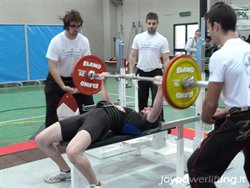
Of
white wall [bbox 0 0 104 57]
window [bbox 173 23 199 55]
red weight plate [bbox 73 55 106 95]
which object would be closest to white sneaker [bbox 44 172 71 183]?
red weight plate [bbox 73 55 106 95]

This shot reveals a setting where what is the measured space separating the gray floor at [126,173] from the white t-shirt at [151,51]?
103 centimetres

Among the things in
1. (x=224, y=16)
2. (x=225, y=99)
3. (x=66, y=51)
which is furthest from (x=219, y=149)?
(x=66, y=51)

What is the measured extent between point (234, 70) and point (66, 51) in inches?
76.2

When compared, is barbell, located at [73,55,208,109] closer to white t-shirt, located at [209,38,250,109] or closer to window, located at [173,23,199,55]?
white t-shirt, located at [209,38,250,109]

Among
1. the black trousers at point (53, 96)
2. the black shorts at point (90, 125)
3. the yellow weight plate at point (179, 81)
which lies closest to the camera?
the yellow weight plate at point (179, 81)

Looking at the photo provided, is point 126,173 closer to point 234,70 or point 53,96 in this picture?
point 53,96

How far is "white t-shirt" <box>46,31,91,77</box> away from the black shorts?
2.95ft

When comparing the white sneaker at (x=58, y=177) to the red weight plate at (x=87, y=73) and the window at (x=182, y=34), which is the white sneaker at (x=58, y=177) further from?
the window at (x=182, y=34)

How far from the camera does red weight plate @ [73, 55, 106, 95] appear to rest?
10.1ft

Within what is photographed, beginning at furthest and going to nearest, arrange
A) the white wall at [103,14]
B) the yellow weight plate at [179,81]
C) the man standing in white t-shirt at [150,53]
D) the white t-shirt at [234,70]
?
the white wall at [103,14] < the man standing in white t-shirt at [150,53] < the yellow weight plate at [179,81] < the white t-shirt at [234,70]

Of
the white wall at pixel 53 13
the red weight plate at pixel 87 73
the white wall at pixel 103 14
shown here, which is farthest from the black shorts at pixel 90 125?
the white wall at pixel 53 13

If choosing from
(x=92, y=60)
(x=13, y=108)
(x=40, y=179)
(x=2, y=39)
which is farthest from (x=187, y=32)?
(x=40, y=179)

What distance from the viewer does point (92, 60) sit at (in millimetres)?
3180

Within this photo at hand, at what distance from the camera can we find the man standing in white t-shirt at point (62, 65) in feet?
10.3
